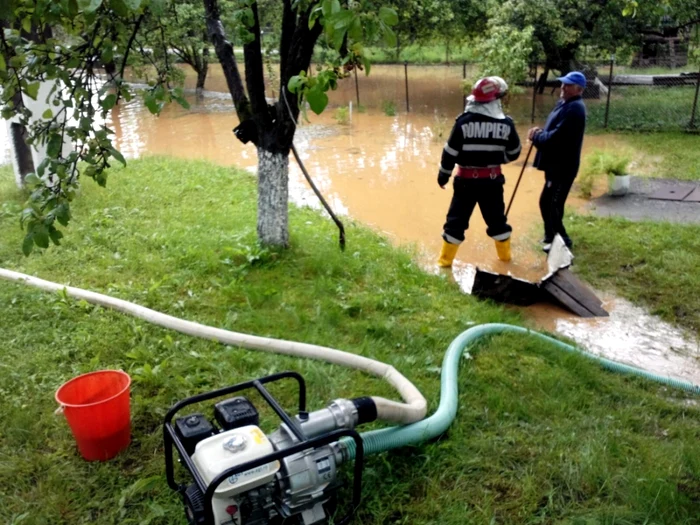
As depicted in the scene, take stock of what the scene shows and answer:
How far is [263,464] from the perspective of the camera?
89.1 inches

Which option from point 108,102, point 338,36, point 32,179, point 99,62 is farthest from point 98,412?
point 338,36

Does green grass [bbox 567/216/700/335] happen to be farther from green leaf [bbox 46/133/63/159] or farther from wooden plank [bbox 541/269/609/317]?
green leaf [bbox 46/133/63/159]

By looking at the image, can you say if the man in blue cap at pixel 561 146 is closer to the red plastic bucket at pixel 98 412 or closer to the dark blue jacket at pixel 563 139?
the dark blue jacket at pixel 563 139

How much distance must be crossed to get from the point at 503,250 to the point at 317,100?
4.62 m

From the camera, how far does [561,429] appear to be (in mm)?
3357

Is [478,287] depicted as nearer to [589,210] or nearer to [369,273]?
[369,273]

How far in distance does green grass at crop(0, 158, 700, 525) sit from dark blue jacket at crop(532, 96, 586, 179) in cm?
168

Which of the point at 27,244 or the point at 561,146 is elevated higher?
the point at 27,244

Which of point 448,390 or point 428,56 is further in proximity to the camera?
point 428,56

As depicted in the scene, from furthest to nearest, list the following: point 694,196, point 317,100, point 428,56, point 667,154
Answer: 1. point 428,56
2. point 667,154
3. point 694,196
4. point 317,100

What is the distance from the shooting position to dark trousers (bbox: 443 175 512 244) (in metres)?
5.80

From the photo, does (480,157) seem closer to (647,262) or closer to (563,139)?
(563,139)

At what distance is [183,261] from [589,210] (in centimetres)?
495

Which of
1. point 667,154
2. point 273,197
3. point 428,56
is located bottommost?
point 667,154
